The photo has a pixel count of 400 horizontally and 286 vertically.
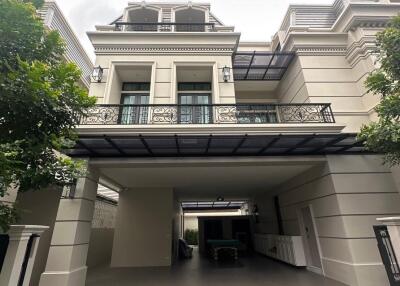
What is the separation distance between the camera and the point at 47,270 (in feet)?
16.5

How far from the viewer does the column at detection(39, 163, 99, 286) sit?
500 cm

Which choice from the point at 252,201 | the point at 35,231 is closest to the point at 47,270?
the point at 35,231

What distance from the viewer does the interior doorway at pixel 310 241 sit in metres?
6.67

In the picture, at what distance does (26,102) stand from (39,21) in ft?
4.44

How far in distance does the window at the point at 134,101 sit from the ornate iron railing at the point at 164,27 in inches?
82.6

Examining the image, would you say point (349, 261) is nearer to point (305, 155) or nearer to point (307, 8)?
point (305, 155)

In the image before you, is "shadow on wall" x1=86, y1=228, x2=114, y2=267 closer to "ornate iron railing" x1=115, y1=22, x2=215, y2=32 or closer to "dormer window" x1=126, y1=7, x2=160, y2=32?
"ornate iron railing" x1=115, y1=22, x2=215, y2=32

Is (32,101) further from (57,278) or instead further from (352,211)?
(352,211)

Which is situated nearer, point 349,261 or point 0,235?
point 0,235

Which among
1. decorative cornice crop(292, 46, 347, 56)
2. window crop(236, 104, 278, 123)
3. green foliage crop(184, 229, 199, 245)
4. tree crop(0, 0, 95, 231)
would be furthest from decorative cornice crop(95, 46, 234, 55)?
green foliage crop(184, 229, 199, 245)

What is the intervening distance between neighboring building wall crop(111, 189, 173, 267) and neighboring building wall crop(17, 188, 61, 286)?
10.2 feet

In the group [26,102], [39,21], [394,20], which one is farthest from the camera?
[394,20]

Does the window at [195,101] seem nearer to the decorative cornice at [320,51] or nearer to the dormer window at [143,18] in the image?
the dormer window at [143,18]

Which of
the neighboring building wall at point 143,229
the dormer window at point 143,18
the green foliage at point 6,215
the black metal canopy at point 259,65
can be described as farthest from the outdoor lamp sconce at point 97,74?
the green foliage at point 6,215
